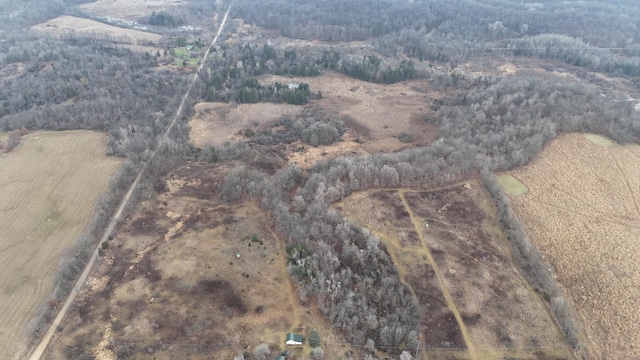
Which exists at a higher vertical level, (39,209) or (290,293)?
(290,293)

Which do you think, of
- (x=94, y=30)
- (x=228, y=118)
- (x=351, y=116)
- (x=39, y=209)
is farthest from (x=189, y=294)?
(x=94, y=30)

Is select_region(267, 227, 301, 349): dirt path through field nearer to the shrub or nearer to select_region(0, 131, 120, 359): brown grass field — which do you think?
the shrub

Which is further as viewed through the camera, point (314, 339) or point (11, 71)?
point (11, 71)

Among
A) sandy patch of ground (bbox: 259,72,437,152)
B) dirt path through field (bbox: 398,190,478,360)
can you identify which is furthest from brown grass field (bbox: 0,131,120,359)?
sandy patch of ground (bbox: 259,72,437,152)

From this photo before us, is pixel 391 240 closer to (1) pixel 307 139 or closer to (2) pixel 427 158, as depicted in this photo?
(2) pixel 427 158

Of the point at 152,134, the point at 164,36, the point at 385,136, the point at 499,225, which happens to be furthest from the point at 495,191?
the point at 164,36

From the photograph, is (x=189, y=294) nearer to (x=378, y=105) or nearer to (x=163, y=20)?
(x=378, y=105)
